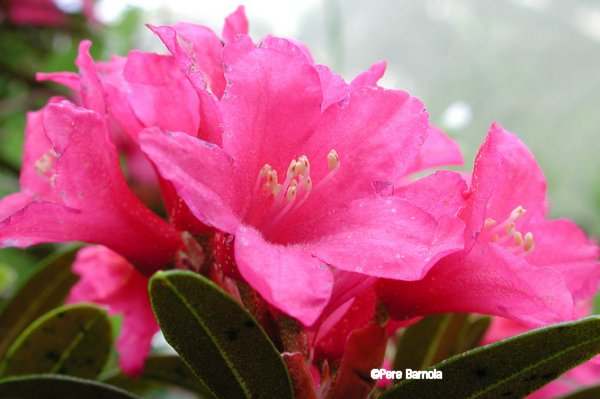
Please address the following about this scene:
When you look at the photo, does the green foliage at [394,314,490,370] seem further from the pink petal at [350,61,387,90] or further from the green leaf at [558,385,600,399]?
the pink petal at [350,61,387,90]

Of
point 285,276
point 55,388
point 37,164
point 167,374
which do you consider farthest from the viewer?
point 167,374

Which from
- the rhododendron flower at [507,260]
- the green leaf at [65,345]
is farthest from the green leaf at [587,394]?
the green leaf at [65,345]

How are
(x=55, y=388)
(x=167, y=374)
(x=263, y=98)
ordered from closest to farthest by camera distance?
(x=263, y=98) → (x=55, y=388) → (x=167, y=374)

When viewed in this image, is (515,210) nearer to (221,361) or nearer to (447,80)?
(221,361)

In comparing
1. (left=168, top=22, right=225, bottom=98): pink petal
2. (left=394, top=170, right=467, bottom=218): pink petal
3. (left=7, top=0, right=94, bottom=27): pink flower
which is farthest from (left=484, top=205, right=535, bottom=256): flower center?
(left=7, top=0, right=94, bottom=27): pink flower

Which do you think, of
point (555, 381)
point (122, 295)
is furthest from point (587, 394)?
point (122, 295)

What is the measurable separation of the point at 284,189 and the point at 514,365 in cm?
26

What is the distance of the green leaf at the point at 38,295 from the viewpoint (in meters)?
1.03

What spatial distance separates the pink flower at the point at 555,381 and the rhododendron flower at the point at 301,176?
45cm

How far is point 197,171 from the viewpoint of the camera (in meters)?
0.58

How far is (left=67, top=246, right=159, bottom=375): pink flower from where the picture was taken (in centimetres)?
88

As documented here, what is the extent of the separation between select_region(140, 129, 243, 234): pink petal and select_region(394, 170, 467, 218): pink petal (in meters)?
0.16

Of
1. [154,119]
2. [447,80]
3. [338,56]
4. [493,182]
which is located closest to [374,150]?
[493,182]

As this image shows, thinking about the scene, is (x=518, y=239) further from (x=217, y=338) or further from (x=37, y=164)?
(x=37, y=164)
